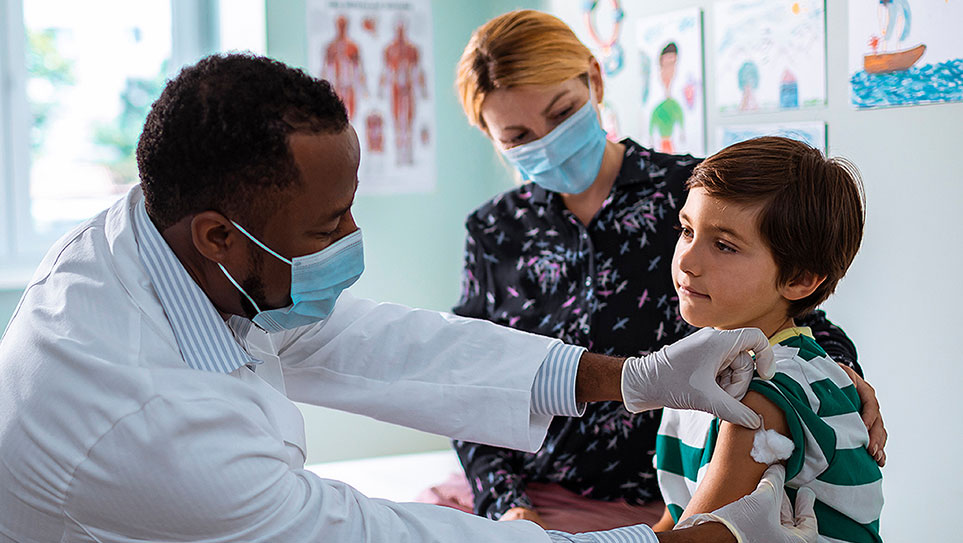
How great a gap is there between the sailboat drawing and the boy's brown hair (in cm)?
56

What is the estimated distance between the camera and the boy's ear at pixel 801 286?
1.34 metres

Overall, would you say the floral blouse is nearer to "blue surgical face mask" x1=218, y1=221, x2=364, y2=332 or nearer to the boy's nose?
the boy's nose

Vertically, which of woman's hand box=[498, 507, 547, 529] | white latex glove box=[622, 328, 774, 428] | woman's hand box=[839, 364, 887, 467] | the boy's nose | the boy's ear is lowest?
woman's hand box=[498, 507, 547, 529]

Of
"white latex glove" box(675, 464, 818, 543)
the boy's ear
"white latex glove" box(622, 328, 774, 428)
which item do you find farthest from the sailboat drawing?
"white latex glove" box(675, 464, 818, 543)

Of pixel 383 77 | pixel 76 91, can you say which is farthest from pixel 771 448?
pixel 76 91

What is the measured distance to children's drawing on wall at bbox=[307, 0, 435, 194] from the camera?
137 inches

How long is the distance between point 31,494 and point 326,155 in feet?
1.62

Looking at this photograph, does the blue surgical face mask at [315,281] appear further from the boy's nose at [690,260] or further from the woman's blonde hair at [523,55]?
the woman's blonde hair at [523,55]

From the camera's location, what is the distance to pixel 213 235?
1105 mm

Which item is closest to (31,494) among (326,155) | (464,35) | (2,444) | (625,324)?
(2,444)

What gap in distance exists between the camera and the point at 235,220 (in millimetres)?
1089

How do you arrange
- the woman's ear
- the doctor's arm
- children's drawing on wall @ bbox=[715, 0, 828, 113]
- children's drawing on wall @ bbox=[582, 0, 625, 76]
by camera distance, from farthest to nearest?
children's drawing on wall @ bbox=[582, 0, 625, 76] → children's drawing on wall @ bbox=[715, 0, 828, 113] → the woman's ear → the doctor's arm

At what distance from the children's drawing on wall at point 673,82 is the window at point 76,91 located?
1.59m

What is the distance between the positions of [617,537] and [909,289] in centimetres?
107
